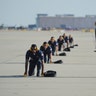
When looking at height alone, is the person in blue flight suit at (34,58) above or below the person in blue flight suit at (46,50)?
below

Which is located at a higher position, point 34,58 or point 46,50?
point 46,50

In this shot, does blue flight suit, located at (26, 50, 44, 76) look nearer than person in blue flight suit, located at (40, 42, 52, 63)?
Yes

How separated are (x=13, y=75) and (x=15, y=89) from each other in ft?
14.2

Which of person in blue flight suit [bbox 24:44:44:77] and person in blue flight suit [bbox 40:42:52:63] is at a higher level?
person in blue flight suit [bbox 40:42:52:63]

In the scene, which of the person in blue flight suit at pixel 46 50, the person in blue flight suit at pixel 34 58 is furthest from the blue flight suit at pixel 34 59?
the person in blue flight suit at pixel 46 50

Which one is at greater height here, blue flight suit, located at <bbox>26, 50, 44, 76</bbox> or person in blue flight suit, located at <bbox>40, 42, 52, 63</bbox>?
person in blue flight suit, located at <bbox>40, 42, 52, 63</bbox>

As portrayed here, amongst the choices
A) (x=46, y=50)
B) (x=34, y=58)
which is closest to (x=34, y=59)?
(x=34, y=58)

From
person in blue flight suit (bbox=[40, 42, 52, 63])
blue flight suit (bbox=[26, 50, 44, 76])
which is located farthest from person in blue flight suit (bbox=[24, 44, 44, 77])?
person in blue flight suit (bbox=[40, 42, 52, 63])

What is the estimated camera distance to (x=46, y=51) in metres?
24.3

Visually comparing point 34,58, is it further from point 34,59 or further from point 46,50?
point 46,50

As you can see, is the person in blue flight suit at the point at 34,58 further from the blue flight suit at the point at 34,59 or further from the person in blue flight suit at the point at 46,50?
the person in blue flight suit at the point at 46,50

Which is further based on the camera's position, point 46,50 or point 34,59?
point 46,50

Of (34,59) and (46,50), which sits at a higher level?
(46,50)

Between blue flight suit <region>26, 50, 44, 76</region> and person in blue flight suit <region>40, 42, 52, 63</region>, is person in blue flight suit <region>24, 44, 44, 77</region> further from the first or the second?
person in blue flight suit <region>40, 42, 52, 63</region>
